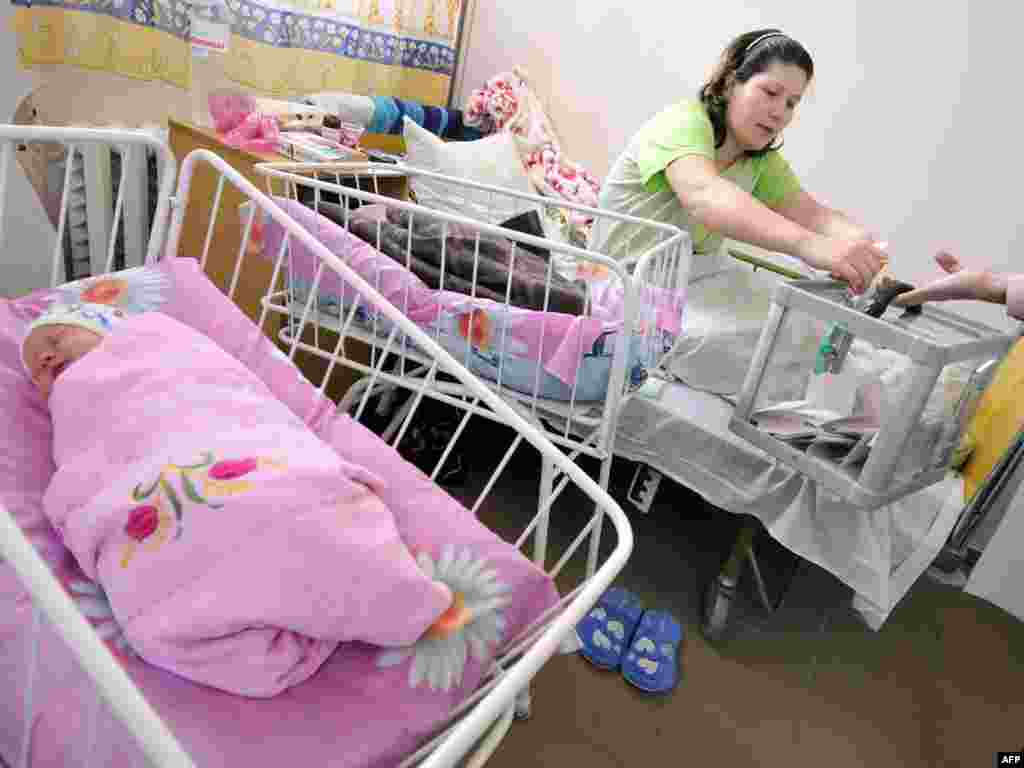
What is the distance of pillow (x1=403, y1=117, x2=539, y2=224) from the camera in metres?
1.77

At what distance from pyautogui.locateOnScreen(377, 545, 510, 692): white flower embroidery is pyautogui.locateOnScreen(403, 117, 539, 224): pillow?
107cm

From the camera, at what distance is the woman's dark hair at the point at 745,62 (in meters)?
1.44

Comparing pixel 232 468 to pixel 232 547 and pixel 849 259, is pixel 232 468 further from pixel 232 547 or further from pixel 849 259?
pixel 849 259

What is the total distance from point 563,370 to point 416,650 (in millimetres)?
603

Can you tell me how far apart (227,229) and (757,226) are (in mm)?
1152

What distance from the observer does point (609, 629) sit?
1.33m

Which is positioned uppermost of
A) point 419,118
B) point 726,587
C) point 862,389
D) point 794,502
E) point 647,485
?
point 419,118

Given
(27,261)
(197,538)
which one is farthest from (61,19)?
(197,538)

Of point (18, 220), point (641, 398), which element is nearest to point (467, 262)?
point (641, 398)

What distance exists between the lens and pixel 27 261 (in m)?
1.68

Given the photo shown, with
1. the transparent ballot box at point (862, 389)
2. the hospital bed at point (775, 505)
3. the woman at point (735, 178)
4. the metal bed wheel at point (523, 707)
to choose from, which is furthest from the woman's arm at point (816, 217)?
the metal bed wheel at point (523, 707)

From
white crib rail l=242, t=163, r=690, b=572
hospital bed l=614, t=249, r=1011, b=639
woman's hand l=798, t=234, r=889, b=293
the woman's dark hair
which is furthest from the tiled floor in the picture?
the woman's dark hair

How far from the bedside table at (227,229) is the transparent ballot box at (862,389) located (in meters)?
0.93

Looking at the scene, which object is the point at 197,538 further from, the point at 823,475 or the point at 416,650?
the point at 823,475
